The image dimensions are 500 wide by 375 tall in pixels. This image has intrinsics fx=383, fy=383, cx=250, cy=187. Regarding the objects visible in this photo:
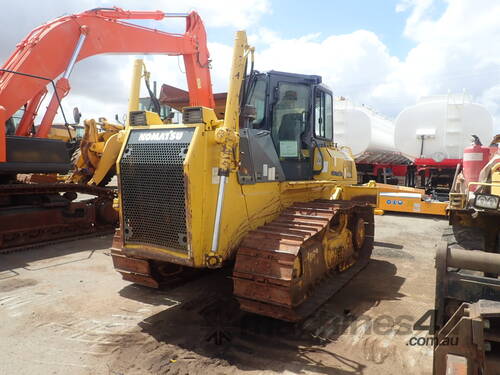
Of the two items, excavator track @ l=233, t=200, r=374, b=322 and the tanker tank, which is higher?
the tanker tank

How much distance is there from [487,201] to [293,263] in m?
1.80

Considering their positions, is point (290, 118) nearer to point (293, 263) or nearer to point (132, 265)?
point (293, 263)

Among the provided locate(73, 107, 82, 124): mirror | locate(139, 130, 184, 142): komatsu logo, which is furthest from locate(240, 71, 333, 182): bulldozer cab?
locate(73, 107, 82, 124): mirror

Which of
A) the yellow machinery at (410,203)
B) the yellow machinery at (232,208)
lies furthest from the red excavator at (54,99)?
the yellow machinery at (410,203)

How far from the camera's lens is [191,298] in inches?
190

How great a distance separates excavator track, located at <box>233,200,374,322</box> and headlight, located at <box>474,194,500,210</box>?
59.7 inches

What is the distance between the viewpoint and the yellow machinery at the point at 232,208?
3.76m

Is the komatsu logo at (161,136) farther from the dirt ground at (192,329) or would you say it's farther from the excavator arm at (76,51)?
the excavator arm at (76,51)

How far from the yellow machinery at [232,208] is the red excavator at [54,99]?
369 centimetres

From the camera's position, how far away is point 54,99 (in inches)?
302

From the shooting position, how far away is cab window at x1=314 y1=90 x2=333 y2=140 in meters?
5.73

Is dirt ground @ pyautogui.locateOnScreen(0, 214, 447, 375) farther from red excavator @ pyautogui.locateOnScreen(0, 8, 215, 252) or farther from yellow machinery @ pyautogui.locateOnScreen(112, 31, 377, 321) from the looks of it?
red excavator @ pyautogui.locateOnScreen(0, 8, 215, 252)

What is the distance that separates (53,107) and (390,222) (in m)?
8.75

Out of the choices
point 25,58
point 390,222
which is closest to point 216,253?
point 25,58
